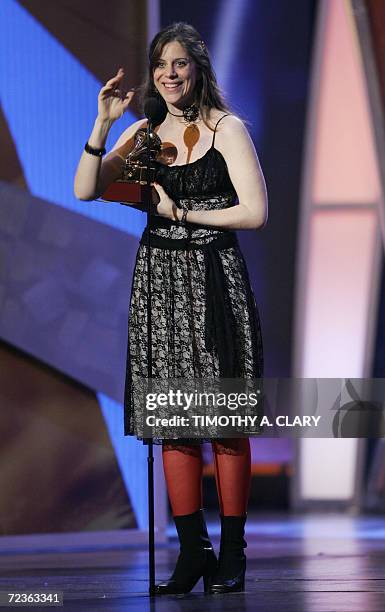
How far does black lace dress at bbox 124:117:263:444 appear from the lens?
2889mm

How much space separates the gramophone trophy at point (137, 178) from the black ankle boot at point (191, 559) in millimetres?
823

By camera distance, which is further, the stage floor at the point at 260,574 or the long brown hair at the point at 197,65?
the long brown hair at the point at 197,65

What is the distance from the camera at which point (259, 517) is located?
6.65 m

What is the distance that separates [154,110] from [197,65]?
0.22 meters

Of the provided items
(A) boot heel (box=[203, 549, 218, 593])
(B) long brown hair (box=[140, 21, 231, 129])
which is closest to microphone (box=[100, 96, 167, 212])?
(B) long brown hair (box=[140, 21, 231, 129])

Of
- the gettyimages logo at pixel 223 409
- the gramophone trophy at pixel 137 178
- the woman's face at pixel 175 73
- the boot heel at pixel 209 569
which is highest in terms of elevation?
the woman's face at pixel 175 73

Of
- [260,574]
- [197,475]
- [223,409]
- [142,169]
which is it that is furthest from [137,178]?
[260,574]

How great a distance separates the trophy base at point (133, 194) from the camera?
112 inches

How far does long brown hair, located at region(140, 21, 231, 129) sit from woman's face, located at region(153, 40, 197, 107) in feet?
0.05

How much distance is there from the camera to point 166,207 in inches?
113

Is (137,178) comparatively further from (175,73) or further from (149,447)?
(149,447)

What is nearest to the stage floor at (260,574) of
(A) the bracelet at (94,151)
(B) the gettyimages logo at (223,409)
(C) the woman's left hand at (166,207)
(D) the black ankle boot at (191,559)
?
(D) the black ankle boot at (191,559)

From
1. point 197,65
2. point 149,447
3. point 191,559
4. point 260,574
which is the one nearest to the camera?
point 149,447
